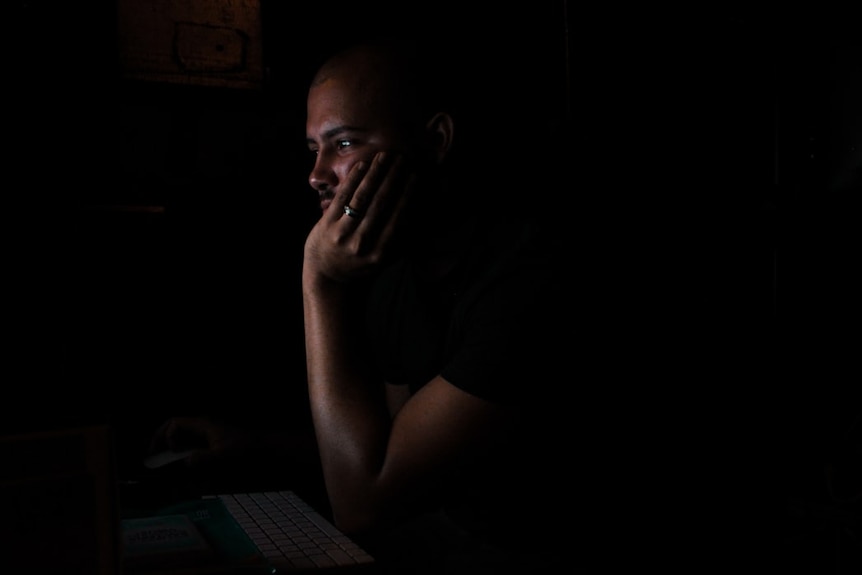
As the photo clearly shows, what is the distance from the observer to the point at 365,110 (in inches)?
56.6

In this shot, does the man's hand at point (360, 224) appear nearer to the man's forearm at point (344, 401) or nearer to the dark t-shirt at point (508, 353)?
the man's forearm at point (344, 401)

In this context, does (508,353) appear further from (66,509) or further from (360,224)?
(66,509)

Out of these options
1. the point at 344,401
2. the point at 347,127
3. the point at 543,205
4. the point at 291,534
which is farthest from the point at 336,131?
the point at 543,205

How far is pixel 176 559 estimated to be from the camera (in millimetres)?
737

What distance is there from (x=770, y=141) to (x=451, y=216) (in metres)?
1.50

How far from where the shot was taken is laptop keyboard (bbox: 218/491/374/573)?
80 cm

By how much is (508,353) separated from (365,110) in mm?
576

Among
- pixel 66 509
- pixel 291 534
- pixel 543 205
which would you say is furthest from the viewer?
pixel 543 205

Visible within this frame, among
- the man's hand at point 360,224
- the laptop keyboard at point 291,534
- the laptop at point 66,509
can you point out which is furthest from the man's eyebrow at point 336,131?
the laptop at point 66,509

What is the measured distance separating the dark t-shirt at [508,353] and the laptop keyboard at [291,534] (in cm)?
29

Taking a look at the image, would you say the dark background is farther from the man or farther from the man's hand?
the man's hand

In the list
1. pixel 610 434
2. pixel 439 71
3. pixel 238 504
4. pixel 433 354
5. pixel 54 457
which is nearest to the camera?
pixel 54 457

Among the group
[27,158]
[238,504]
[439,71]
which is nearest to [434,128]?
[439,71]

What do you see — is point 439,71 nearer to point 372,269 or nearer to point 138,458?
point 372,269
